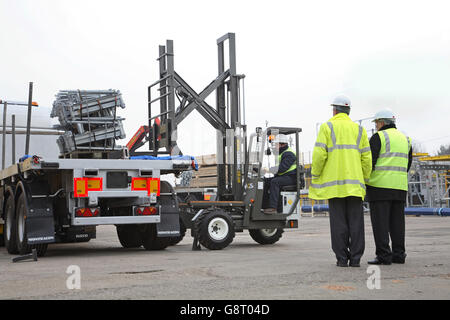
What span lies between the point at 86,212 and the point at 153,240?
1.76 metres

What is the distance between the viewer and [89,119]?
10727mm

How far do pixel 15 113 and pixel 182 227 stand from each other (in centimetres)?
477

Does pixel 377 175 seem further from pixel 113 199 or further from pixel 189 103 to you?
pixel 189 103

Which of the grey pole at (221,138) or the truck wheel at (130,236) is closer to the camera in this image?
the truck wheel at (130,236)

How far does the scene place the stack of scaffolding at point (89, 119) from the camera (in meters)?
10.7

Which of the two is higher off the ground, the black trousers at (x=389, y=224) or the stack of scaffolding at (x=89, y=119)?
the stack of scaffolding at (x=89, y=119)

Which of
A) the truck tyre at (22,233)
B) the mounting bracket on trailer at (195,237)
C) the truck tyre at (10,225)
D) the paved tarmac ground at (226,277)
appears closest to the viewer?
the paved tarmac ground at (226,277)

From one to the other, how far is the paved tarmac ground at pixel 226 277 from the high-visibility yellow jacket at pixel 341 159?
3.02ft

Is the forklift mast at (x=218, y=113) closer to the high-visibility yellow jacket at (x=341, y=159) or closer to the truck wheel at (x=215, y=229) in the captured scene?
the truck wheel at (x=215, y=229)

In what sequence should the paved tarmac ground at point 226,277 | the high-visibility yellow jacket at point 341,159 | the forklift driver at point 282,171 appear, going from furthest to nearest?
1. the forklift driver at point 282,171
2. the high-visibility yellow jacket at point 341,159
3. the paved tarmac ground at point 226,277

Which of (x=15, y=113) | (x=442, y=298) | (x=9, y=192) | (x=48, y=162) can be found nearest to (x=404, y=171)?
(x=442, y=298)

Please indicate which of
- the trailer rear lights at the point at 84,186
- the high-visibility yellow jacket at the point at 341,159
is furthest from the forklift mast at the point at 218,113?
the high-visibility yellow jacket at the point at 341,159

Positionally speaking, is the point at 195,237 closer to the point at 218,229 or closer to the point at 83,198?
the point at 218,229
